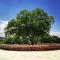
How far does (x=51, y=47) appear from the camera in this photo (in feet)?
38.4

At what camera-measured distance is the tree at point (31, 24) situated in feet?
54.6

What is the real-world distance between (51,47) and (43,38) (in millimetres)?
6342

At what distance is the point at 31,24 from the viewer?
16750 mm

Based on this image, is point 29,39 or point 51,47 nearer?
point 51,47

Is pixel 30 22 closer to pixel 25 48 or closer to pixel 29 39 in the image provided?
pixel 29 39

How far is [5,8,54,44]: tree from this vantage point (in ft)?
54.6
